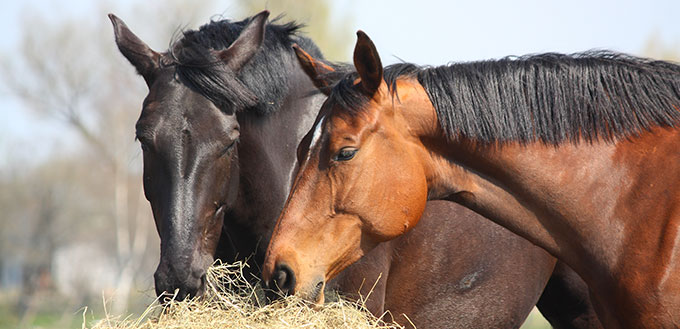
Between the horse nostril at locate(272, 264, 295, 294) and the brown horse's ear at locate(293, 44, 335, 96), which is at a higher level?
the brown horse's ear at locate(293, 44, 335, 96)

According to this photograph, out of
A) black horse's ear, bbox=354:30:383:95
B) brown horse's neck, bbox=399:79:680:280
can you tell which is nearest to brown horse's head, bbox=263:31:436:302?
black horse's ear, bbox=354:30:383:95

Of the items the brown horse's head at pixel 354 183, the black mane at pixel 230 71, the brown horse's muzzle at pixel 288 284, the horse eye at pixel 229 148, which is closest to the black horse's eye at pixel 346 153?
the brown horse's head at pixel 354 183

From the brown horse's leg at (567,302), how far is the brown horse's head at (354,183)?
2.36 metres

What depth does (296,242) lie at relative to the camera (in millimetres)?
3213

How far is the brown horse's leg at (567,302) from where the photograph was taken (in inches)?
206

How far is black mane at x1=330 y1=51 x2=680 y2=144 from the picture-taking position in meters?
3.30

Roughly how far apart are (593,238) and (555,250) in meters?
0.22

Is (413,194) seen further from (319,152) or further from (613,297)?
(613,297)

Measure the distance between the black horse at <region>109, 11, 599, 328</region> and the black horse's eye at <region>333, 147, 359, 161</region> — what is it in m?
0.82

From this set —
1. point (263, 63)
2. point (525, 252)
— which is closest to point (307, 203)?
point (263, 63)

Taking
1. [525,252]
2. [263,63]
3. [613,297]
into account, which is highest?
[263,63]

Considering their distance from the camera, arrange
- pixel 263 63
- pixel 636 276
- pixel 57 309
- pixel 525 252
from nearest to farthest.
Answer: pixel 636 276 < pixel 263 63 < pixel 525 252 < pixel 57 309

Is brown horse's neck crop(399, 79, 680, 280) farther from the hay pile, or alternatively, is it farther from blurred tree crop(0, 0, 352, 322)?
blurred tree crop(0, 0, 352, 322)

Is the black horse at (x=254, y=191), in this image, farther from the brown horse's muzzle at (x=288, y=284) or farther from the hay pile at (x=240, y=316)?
the brown horse's muzzle at (x=288, y=284)
